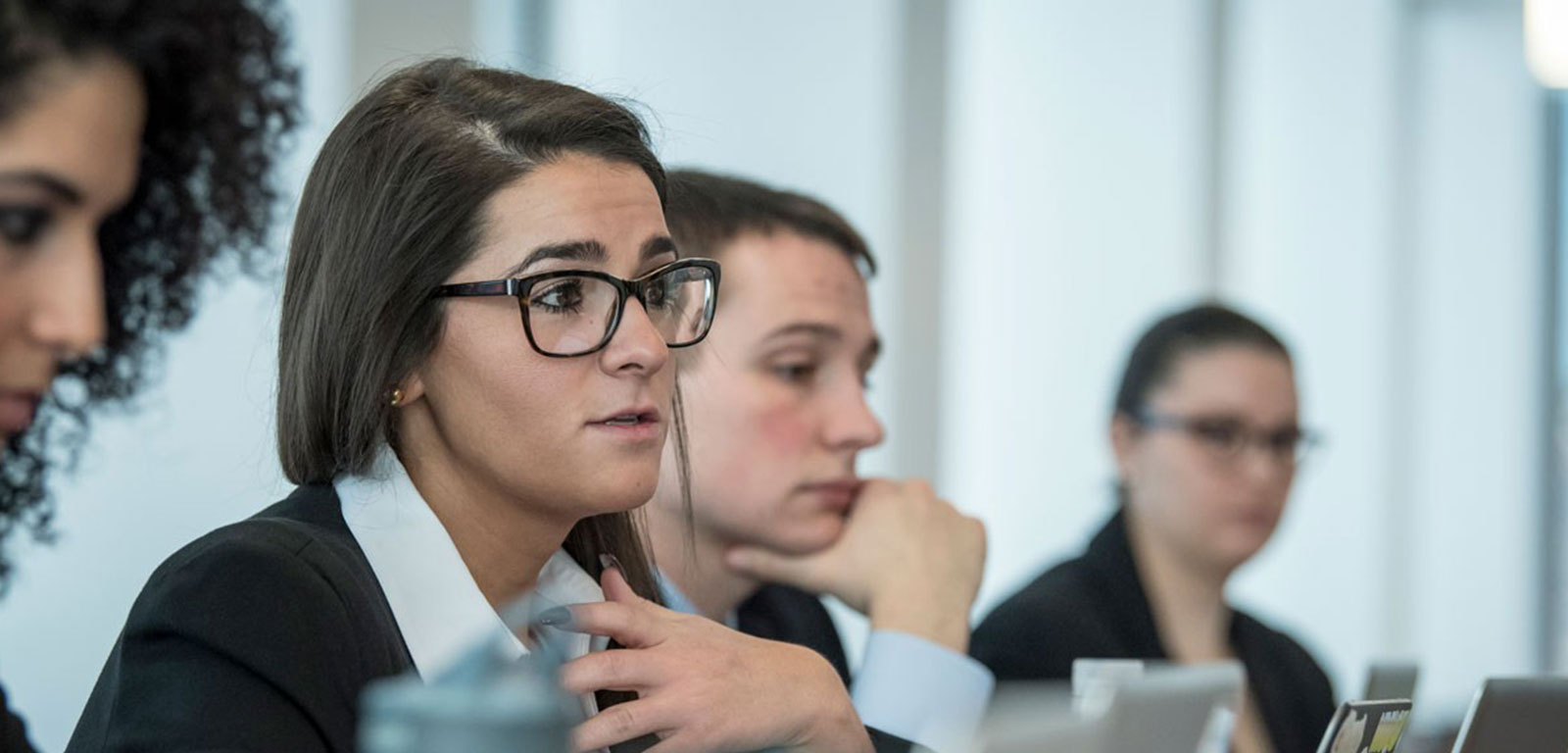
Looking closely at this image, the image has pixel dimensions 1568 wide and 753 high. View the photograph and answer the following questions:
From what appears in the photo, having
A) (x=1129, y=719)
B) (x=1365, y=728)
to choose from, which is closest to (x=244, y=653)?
(x=1129, y=719)

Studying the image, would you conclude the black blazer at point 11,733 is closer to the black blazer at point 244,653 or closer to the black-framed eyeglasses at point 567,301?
the black blazer at point 244,653

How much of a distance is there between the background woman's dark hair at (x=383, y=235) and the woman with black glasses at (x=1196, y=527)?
1.42 metres

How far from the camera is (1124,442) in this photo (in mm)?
3254

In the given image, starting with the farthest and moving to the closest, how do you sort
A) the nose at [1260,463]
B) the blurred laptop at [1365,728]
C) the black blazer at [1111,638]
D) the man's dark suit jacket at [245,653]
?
the nose at [1260,463] → the black blazer at [1111,638] → the blurred laptop at [1365,728] → the man's dark suit jacket at [245,653]

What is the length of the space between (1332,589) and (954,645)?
178 inches

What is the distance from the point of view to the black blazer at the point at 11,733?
144cm

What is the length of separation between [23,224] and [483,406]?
0.50 metres

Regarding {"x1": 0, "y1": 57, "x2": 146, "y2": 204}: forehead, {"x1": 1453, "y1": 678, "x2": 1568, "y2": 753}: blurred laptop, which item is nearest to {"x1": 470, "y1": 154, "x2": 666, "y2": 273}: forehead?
Result: {"x1": 0, "y1": 57, "x2": 146, "y2": 204}: forehead

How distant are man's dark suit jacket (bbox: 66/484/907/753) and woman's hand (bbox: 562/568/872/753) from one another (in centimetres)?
17

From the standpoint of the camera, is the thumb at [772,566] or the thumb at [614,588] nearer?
the thumb at [614,588]

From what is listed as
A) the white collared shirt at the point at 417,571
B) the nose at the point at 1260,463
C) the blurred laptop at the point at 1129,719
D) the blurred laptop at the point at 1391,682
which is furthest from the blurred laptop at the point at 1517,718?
the nose at the point at 1260,463

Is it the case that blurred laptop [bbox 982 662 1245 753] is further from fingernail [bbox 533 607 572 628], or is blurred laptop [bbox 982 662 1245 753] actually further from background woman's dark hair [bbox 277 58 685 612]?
background woman's dark hair [bbox 277 58 685 612]

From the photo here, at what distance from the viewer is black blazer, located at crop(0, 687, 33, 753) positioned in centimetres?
144

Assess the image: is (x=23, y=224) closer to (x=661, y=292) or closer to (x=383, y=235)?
(x=383, y=235)
